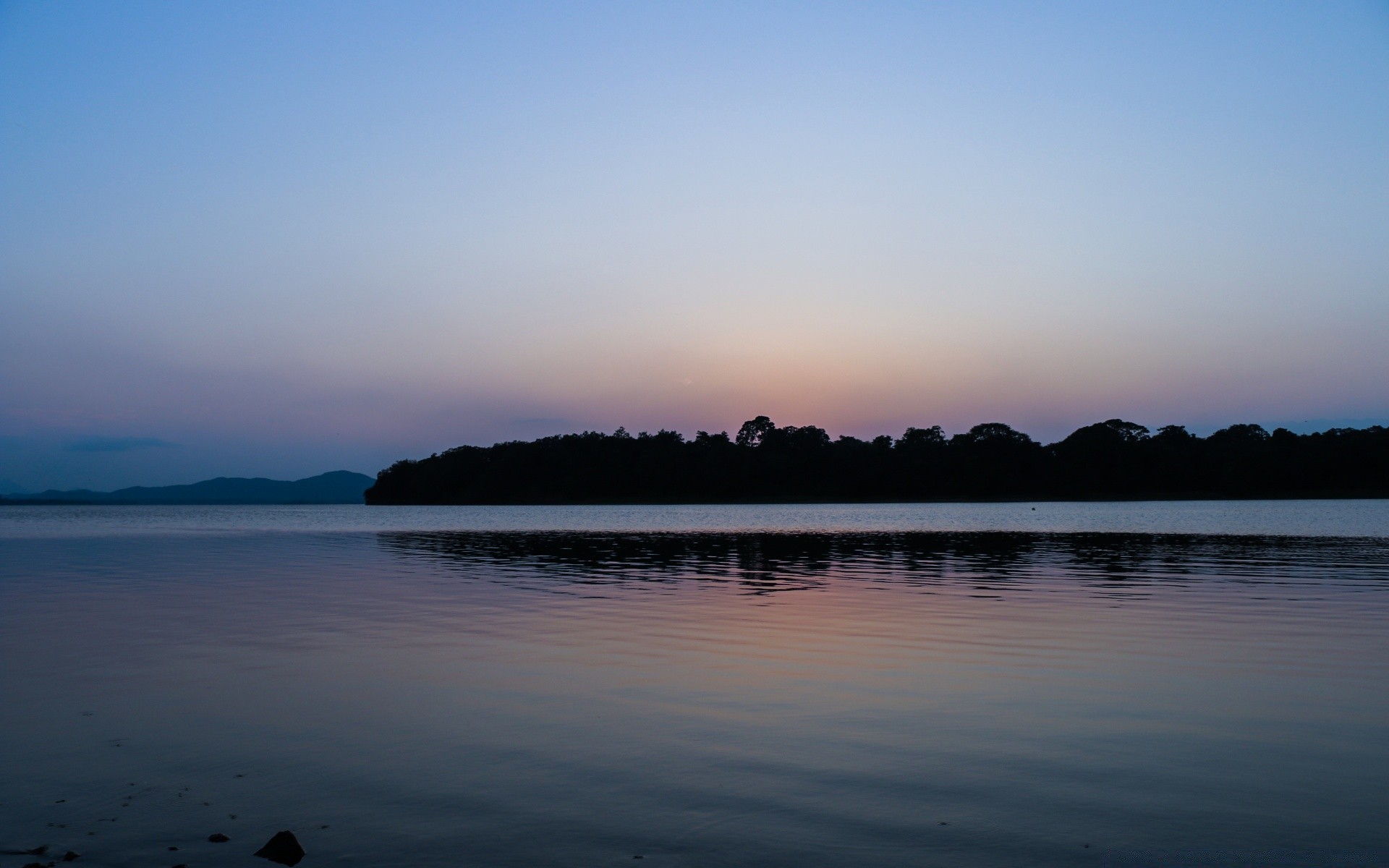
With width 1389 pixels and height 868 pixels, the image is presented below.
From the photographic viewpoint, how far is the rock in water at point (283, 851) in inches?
286

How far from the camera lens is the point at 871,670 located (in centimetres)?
1541

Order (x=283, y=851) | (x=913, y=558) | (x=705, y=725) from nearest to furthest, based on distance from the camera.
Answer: (x=283, y=851) → (x=705, y=725) → (x=913, y=558)

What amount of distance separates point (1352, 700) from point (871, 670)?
6.52m

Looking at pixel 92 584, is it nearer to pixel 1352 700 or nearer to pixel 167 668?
pixel 167 668

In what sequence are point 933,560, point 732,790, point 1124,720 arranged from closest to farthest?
point 732,790 < point 1124,720 < point 933,560

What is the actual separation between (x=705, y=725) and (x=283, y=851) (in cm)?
556

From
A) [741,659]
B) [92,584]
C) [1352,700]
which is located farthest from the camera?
[92,584]

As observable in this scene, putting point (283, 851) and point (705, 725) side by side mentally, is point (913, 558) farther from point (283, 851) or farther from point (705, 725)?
point (283, 851)

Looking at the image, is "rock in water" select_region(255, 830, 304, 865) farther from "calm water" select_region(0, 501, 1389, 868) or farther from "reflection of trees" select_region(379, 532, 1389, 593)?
"reflection of trees" select_region(379, 532, 1389, 593)

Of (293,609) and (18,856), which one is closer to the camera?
(18,856)

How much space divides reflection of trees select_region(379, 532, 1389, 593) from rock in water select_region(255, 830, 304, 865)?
2220 cm

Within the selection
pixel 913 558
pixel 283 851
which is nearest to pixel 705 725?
pixel 283 851

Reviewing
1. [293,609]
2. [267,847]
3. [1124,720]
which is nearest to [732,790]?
[267,847]

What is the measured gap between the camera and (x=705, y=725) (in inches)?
464
